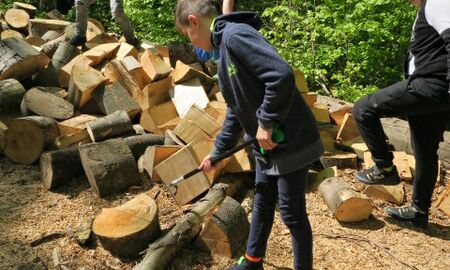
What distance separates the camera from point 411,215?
137 inches

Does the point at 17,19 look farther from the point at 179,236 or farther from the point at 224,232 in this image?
the point at 224,232

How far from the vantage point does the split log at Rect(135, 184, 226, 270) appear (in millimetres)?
2848

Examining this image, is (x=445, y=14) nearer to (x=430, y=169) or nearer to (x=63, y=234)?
(x=430, y=169)

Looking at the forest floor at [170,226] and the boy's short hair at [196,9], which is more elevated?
the boy's short hair at [196,9]

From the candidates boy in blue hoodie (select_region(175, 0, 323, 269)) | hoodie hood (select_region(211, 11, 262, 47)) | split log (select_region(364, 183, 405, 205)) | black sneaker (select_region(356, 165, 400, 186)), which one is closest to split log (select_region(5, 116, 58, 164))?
boy in blue hoodie (select_region(175, 0, 323, 269))

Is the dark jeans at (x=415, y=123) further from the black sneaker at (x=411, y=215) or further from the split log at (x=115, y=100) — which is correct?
the split log at (x=115, y=100)

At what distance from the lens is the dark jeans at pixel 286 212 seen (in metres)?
2.39

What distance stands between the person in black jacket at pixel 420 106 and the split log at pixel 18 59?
310cm

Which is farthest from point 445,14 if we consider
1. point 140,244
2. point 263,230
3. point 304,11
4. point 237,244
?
point 304,11

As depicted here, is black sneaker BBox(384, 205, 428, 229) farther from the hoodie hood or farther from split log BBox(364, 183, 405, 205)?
the hoodie hood

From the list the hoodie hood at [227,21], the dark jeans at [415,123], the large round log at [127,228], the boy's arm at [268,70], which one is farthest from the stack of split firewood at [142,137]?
the hoodie hood at [227,21]

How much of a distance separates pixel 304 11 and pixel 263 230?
510 centimetres

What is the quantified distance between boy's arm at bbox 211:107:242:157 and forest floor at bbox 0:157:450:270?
0.80 meters

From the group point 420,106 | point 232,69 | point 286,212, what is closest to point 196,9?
point 232,69
